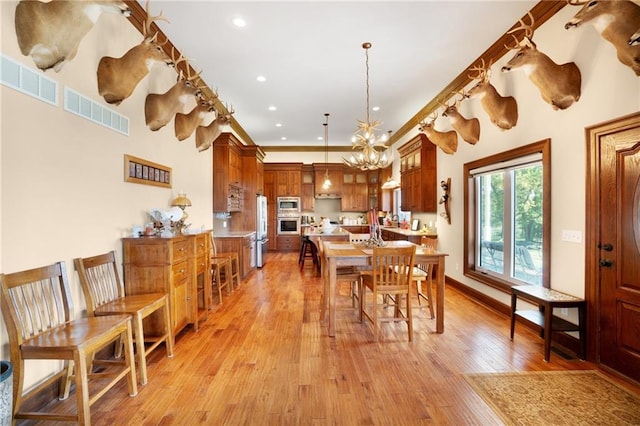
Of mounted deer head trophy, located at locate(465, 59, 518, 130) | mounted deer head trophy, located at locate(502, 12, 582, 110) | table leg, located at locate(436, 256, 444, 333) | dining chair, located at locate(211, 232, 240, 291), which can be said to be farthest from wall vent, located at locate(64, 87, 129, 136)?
mounted deer head trophy, located at locate(465, 59, 518, 130)

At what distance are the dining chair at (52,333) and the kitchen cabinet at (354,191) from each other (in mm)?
7809

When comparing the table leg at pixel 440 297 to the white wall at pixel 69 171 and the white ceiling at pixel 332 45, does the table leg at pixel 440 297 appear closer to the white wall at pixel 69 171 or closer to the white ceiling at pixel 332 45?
the white ceiling at pixel 332 45

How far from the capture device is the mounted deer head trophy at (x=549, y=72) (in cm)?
268

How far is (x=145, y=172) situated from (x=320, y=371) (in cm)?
270

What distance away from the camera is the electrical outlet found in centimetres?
275

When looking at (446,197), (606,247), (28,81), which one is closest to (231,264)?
(28,81)

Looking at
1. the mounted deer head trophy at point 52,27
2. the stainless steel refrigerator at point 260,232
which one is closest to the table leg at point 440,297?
the mounted deer head trophy at point 52,27

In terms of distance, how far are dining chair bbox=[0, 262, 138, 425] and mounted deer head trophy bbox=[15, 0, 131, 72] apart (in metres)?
1.38

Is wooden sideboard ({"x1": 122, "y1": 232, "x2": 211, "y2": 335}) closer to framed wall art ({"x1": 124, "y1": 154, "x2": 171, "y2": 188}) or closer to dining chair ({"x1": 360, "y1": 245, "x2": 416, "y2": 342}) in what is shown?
framed wall art ({"x1": 124, "y1": 154, "x2": 171, "y2": 188})

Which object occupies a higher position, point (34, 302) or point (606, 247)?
point (606, 247)

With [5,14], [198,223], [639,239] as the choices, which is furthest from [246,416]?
[198,223]

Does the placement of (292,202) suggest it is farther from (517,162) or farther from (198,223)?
(517,162)

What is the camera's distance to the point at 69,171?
7.32 ft

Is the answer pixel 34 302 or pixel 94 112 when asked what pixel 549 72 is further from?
pixel 34 302
